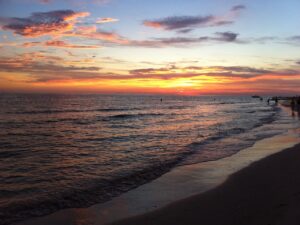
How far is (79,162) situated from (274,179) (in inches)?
327

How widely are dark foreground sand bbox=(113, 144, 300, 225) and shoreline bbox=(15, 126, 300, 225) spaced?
0.42m

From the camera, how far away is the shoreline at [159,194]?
7719 mm

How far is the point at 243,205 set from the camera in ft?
26.3

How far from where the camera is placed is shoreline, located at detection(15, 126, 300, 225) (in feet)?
25.3

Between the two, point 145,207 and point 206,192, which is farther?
point 206,192

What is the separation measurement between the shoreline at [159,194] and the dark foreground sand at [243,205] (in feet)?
1.39

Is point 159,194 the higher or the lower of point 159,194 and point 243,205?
the lower

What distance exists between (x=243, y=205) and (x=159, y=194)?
2.60 m

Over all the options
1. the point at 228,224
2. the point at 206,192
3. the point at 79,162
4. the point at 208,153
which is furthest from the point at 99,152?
the point at 228,224

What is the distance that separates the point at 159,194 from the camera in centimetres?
953

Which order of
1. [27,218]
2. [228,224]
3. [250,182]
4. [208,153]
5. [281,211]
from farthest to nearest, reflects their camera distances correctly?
1. [208,153]
2. [250,182]
3. [27,218]
4. [281,211]
5. [228,224]

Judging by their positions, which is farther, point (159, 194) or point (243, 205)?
point (159, 194)

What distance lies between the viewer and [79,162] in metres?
14.3

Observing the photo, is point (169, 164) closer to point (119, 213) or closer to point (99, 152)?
point (99, 152)
